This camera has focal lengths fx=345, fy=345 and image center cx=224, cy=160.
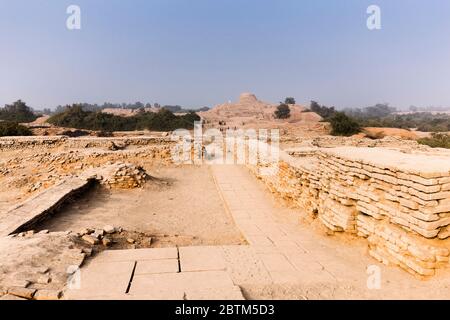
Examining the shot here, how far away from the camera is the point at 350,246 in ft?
17.3

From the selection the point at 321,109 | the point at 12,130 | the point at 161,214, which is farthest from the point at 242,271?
the point at 321,109

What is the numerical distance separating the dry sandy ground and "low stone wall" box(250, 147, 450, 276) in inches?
69.6

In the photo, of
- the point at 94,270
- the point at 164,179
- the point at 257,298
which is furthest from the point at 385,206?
the point at 164,179

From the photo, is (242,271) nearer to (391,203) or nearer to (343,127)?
(391,203)

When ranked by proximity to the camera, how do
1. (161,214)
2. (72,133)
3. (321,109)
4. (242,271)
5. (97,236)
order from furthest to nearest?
(321,109) < (72,133) < (161,214) < (97,236) < (242,271)

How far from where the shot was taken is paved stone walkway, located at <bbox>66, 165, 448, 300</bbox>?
3.65 m

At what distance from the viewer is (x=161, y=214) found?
778 cm

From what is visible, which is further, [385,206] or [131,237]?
[131,237]

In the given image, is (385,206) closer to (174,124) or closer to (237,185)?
(237,185)

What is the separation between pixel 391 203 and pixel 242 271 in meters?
2.10

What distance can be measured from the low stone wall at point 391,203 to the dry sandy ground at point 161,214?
1.77 metres

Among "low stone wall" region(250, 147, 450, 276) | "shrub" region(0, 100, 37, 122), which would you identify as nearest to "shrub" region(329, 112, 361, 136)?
"low stone wall" region(250, 147, 450, 276)

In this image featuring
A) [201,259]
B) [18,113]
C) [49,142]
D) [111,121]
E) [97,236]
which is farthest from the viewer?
[18,113]
